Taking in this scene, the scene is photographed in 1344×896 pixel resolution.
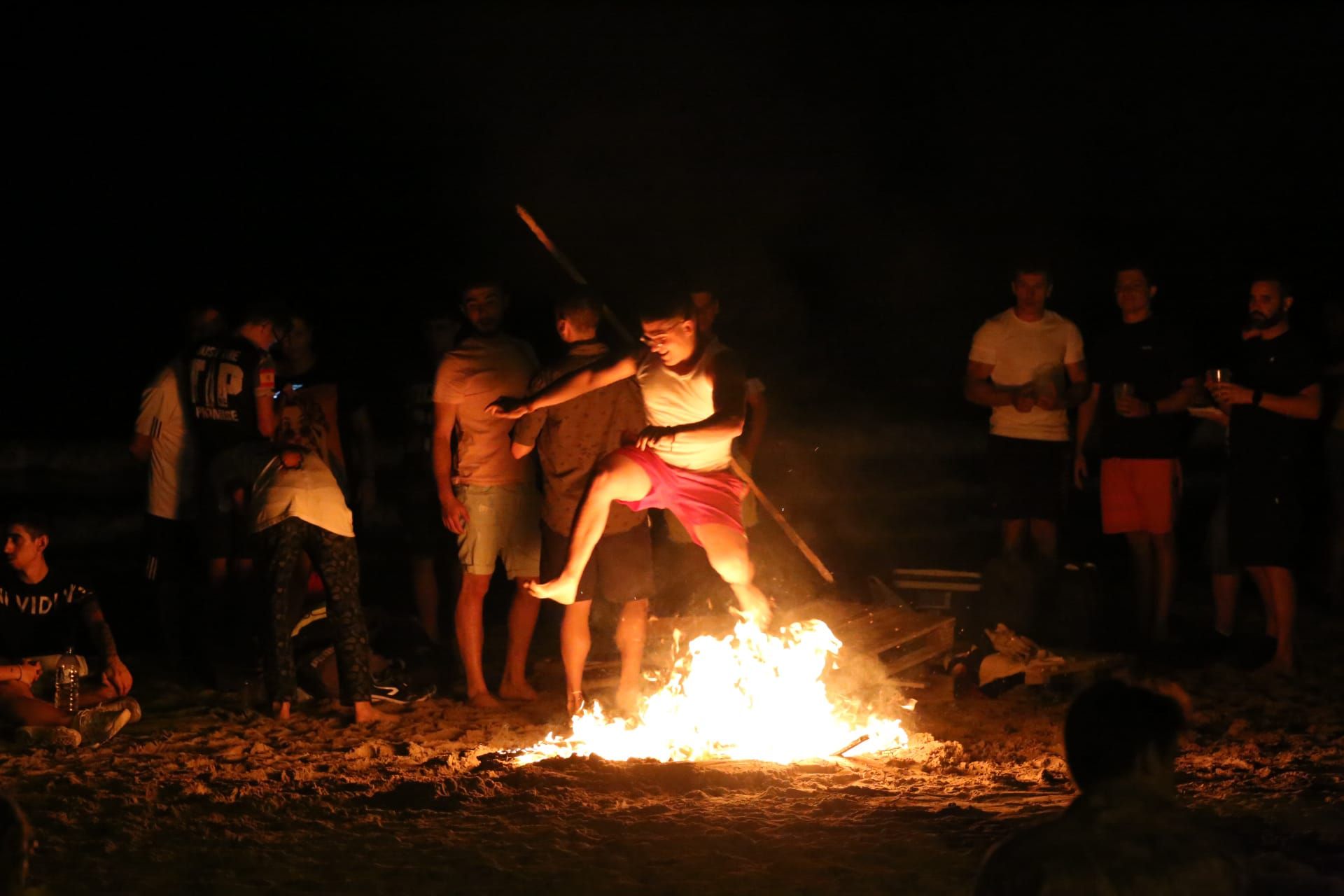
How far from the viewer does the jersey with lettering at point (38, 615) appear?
23.2 feet

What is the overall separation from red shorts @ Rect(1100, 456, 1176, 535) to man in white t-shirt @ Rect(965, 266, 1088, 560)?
0.31 metres

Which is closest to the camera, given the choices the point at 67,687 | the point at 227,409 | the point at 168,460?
the point at 67,687

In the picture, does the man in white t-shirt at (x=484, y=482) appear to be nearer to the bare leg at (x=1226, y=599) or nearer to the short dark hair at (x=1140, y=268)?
the short dark hair at (x=1140, y=268)

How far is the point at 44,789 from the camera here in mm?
5793

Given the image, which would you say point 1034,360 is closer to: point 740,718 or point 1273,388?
point 1273,388

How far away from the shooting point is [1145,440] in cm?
811

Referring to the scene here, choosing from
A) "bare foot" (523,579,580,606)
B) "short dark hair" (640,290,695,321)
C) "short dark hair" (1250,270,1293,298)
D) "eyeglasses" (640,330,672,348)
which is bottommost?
"bare foot" (523,579,580,606)

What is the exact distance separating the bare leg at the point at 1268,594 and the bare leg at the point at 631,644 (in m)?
3.32

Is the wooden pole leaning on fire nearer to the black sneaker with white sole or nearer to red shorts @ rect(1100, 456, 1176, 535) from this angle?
red shorts @ rect(1100, 456, 1176, 535)

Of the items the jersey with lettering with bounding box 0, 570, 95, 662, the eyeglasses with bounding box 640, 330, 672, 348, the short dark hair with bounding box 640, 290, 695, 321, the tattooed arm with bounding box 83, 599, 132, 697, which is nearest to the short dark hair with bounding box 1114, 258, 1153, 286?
the short dark hair with bounding box 640, 290, 695, 321

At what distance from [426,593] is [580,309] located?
2477 mm

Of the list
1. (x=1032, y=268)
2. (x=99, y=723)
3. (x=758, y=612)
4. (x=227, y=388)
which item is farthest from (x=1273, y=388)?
(x=99, y=723)

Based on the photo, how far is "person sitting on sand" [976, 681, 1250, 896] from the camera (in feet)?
8.91

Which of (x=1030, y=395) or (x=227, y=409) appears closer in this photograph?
(x=227, y=409)
